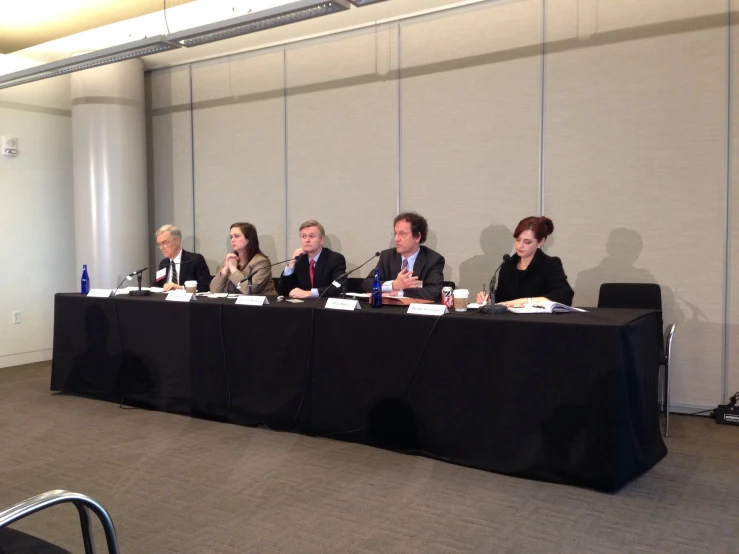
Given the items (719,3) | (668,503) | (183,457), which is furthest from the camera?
(719,3)

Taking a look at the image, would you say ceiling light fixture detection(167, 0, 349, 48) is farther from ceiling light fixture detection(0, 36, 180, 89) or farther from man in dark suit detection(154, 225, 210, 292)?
man in dark suit detection(154, 225, 210, 292)

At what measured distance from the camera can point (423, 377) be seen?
2.97 m

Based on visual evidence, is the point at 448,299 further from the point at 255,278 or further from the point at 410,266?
the point at 255,278

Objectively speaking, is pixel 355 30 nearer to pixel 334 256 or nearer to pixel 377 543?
pixel 334 256

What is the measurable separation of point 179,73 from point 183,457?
409cm

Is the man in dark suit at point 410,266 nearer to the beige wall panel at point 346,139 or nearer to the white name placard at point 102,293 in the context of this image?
the beige wall panel at point 346,139

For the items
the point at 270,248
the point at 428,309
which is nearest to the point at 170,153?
the point at 270,248

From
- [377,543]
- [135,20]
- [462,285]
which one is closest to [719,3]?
[462,285]

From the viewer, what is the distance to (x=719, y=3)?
378 centimetres

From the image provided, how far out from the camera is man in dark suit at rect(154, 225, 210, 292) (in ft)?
15.3

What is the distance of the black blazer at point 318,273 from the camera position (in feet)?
13.6

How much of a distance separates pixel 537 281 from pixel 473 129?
61.2 inches

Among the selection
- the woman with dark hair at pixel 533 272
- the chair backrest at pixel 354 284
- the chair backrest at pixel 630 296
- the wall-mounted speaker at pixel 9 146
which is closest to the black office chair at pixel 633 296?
the chair backrest at pixel 630 296

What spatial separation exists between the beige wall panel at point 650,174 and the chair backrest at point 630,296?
276mm
